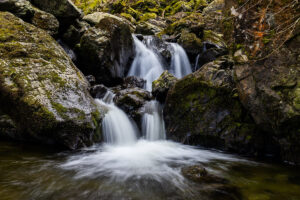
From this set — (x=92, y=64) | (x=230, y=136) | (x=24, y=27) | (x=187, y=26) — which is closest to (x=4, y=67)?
(x=24, y=27)

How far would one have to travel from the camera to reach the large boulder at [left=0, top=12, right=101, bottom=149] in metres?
4.57

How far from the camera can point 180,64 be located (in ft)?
40.0

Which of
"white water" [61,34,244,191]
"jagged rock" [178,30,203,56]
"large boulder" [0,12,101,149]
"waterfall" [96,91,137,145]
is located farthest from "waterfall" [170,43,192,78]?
"large boulder" [0,12,101,149]

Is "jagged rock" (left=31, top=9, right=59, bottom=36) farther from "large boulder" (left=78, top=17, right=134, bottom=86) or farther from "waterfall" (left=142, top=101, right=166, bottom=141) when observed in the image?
"waterfall" (left=142, top=101, right=166, bottom=141)

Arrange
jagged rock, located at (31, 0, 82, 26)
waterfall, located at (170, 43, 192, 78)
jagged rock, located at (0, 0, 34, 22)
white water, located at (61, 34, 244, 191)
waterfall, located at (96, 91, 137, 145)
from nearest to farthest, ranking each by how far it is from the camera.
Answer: white water, located at (61, 34, 244, 191)
waterfall, located at (96, 91, 137, 145)
jagged rock, located at (0, 0, 34, 22)
jagged rock, located at (31, 0, 82, 26)
waterfall, located at (170, 43, 192, 78)

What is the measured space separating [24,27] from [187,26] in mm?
12449

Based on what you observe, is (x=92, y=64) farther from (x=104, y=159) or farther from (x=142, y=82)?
(x=104, y=159)

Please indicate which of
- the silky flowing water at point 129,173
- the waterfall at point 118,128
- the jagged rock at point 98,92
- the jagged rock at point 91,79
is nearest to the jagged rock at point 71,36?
the jagged rock at point 91,79

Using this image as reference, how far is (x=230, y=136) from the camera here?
17.0 feet

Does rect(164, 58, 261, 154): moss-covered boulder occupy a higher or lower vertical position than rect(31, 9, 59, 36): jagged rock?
lower

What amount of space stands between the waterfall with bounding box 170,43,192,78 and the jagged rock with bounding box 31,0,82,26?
6422mm

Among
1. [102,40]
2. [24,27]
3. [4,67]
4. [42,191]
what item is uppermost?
[102,40]

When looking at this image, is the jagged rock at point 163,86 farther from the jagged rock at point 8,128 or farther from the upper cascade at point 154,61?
the jagged rock at point 8,128

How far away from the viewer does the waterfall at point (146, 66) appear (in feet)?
36.1
